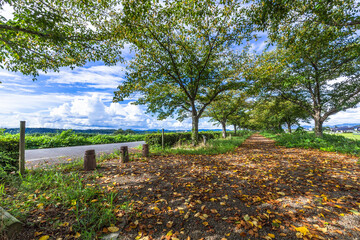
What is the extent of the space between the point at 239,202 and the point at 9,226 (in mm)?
3815

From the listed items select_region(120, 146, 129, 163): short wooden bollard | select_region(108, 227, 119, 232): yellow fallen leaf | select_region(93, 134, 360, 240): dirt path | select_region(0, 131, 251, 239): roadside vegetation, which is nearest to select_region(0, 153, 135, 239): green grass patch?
Answer: select_region(0, 131, 251, 239): roadside vegetation

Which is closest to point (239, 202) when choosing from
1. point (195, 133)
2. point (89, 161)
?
point (89, 161)

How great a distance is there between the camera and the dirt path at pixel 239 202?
2.18 m

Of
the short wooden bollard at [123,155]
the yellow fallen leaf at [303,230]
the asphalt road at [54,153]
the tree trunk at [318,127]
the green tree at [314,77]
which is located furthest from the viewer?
the tree trunk at [318,127]

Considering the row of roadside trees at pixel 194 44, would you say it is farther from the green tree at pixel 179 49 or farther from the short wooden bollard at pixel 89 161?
the short wooden bollard at pixel 89 161

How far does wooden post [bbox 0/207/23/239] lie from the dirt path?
59.7 inches

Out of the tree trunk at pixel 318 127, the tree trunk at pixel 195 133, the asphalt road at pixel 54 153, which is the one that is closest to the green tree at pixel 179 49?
the tree trunk at pixel 195 133

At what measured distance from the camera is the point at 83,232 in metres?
2.16

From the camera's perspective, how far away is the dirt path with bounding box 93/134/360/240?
2.18 meters

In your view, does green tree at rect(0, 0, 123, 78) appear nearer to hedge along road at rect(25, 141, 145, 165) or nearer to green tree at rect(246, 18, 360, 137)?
hedge along road at rect(25, 141, 145, 165)

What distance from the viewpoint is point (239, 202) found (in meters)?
2.99

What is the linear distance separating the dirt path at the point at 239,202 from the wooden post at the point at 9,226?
4.97ft

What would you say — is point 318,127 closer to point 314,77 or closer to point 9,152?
point 314,77

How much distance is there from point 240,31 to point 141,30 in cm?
504
